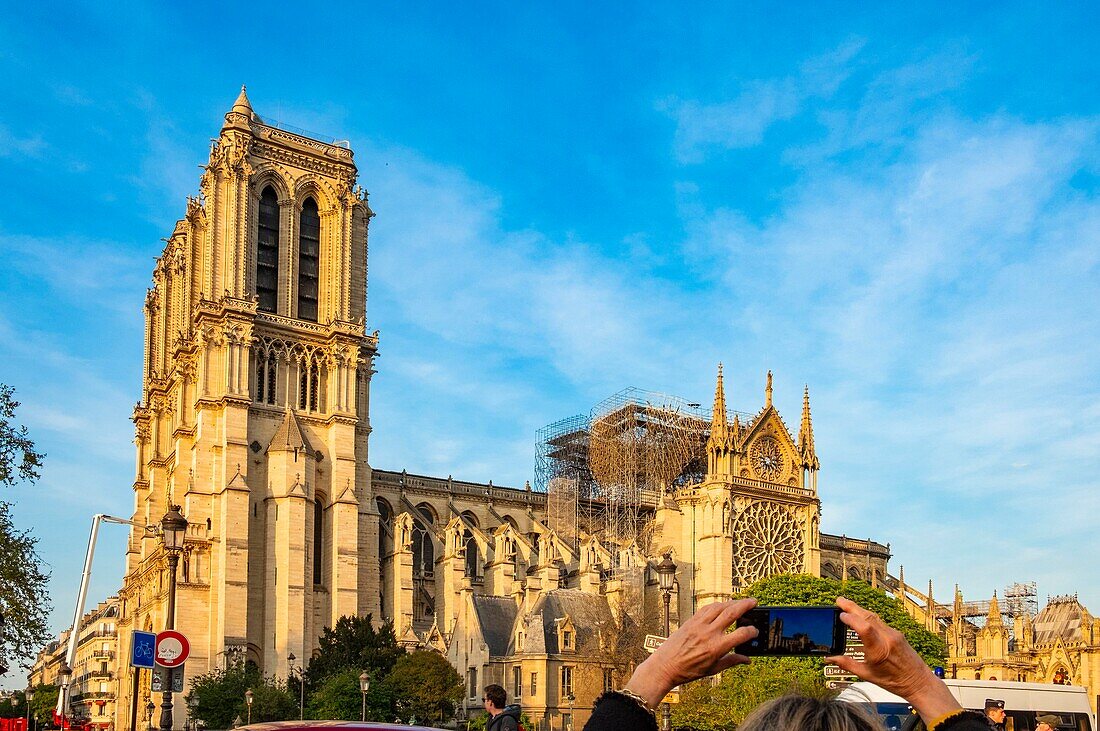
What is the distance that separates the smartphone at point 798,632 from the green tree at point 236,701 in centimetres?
4596

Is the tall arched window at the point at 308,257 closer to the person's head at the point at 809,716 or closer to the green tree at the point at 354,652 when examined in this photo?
the green tree at the point at 354,652

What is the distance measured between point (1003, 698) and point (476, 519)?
172ft

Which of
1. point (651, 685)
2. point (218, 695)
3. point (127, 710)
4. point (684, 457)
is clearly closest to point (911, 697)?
point (651, 685)

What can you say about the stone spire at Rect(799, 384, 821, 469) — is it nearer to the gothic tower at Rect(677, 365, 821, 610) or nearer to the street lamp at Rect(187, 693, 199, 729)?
the gothic tower at Rect(677, 365, 821, 610)

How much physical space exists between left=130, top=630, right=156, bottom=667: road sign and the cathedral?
115 ft

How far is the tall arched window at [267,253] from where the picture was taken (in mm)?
62062

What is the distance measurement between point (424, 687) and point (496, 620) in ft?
27.5

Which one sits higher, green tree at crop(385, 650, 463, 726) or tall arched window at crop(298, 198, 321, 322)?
tall arched window at crop(298, 198, 321, 322)

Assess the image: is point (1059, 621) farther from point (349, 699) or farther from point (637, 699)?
point (637, 699)

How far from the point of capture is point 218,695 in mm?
48375

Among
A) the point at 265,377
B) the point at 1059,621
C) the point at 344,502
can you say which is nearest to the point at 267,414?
the point at 265,377

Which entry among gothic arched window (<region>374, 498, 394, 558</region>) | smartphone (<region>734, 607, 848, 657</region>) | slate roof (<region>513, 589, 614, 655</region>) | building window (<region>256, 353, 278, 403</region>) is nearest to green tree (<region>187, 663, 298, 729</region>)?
slate roof (<region>513, 589, 614, 655</region>)

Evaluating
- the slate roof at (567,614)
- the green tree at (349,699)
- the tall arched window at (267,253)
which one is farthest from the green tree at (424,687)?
the tall arched window at (267,253)

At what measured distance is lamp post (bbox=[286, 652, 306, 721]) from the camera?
47.4 m
